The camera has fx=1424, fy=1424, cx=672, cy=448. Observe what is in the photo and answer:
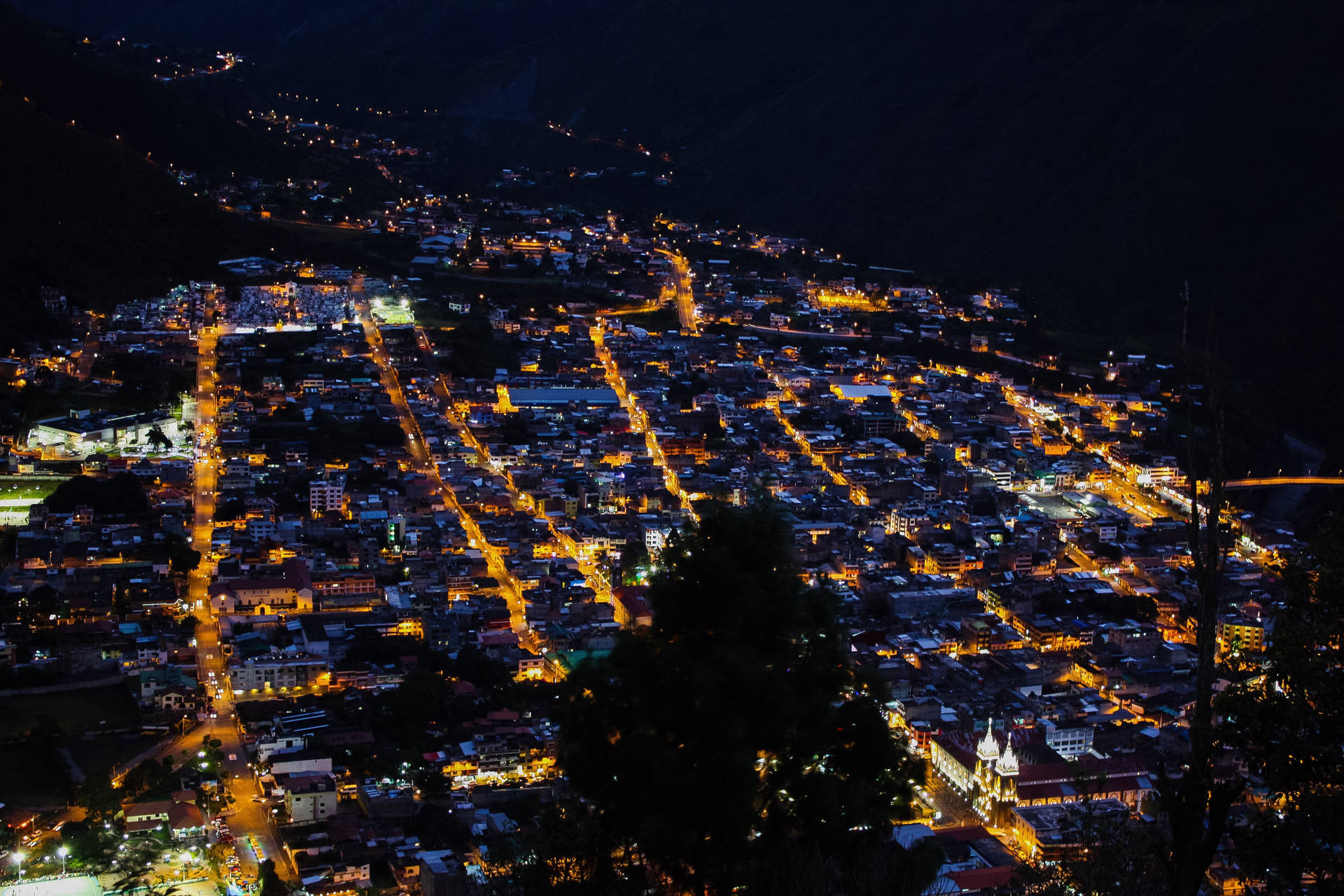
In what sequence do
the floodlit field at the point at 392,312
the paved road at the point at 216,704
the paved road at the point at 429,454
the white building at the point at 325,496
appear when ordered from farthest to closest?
the floodlit field at the point at 392,312 < the white building at the point at 325,496 < the paved road at the point at 429,454 < the paved road at the point at 216,704

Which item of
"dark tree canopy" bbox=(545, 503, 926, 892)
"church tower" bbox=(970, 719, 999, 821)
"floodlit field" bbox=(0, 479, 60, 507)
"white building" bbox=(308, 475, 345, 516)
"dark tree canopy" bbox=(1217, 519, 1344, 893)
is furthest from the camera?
"white building" bbox=(308, 475, 345, 516)

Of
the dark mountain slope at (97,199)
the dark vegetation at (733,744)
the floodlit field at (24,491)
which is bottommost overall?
the floodlit field at (24,491)

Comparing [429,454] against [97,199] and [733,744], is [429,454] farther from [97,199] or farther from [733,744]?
[733,744]

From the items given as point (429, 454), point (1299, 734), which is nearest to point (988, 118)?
point (429, 454)

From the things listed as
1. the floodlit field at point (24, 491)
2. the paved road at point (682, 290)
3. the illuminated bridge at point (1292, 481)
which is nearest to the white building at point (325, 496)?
the floodlit field at point (24, 491)

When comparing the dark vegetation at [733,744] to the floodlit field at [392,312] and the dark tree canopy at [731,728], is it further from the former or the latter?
the floodlit field at [392,312]

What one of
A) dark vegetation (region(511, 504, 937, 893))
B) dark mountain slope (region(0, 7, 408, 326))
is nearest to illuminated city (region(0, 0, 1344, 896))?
dark vegetation (region(511, 504, 937, 893))

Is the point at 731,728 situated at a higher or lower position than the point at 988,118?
lower

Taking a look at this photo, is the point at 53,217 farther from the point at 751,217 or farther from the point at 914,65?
the point at 914,65

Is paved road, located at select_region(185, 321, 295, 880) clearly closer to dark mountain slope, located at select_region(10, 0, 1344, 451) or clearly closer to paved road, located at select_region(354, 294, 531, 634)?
paved road, located at select_region(354, 294, 531, 634)

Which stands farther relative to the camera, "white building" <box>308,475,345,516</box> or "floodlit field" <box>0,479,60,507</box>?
"white building" <box>308,475,345,516</box>

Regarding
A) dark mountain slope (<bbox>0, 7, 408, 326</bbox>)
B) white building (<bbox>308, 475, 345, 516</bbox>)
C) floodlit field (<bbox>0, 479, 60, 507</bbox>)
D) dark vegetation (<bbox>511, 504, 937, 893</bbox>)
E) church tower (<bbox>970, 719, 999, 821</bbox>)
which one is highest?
dark mountain slope (<bbox>0, 7, 408, 326</bbox>)

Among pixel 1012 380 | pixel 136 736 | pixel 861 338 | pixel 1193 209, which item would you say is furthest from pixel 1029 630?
pixel 1193 209
